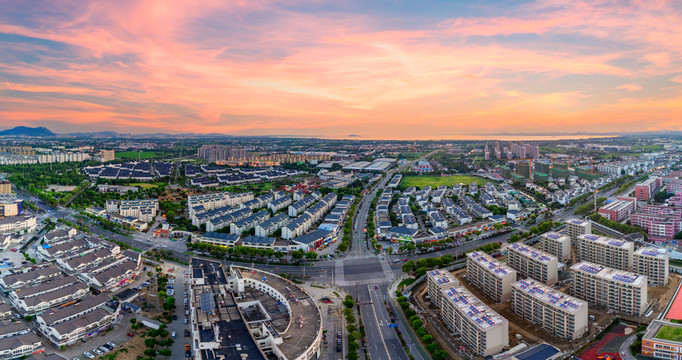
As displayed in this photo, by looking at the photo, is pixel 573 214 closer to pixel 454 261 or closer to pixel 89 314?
pixel 454 261

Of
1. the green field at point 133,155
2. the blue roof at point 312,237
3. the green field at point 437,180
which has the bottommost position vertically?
the blue roof at point 312,237

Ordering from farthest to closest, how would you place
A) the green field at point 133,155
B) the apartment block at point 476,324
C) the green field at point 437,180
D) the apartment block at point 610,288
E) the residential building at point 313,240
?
the green field at point 133,155
the green field at point 437,180
the residential building at point 313,240
the apartment block at point 610,288
the apartment block at point 476,324

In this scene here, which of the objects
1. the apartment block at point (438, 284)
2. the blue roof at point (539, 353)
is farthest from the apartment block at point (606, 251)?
the blue roof at point (539, 353)

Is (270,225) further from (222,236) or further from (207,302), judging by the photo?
(207,302)

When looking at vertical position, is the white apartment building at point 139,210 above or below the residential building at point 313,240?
above

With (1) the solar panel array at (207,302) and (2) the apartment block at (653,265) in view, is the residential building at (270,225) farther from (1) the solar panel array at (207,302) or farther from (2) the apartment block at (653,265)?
(2) the apartment block at (653,265)

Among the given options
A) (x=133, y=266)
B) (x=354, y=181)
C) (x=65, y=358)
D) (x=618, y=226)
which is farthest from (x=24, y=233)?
(x=618, y=226)
